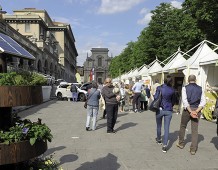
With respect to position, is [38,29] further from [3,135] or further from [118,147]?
[3,135]

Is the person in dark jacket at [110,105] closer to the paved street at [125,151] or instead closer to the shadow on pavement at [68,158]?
the paved street at [125,151]

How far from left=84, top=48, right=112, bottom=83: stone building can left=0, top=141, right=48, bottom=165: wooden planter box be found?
143776 millimetres

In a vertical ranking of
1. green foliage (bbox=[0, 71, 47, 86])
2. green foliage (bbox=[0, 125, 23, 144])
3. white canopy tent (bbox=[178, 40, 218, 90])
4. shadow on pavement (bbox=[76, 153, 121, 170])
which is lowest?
shadow on pavement (bbox=[76, 153, 121, 170])

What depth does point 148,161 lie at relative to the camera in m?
6.76

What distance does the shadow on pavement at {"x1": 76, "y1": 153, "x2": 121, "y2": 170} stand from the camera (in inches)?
245

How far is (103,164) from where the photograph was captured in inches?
255

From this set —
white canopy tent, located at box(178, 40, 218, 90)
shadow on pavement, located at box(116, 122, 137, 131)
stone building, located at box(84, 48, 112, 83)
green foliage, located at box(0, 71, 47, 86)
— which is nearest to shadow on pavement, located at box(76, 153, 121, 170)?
green foliage, located at box(0, 71, 47, 86)

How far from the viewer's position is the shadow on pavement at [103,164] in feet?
20.4

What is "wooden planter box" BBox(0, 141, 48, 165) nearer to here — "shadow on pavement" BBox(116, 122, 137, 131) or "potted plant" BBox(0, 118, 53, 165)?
"potted plant" BBox(0, 118, 53, 165)

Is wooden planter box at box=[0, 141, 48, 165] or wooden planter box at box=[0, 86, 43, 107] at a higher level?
wooden planter box at box=[0, 86, 43, 107]

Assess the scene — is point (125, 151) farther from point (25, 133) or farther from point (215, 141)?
point (25, 133)

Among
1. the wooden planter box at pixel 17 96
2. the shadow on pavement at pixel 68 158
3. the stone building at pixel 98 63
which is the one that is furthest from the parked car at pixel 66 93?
the stone building at pixel 98 63

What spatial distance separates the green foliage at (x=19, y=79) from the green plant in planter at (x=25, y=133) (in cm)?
51

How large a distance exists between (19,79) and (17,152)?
0.78m
